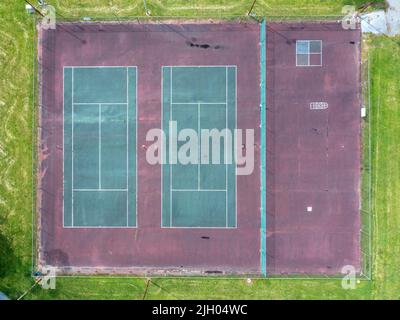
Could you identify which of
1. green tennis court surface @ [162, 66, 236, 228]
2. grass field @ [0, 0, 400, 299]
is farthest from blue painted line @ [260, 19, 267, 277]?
green tennis court surface @ [162, 66, 236, 228]

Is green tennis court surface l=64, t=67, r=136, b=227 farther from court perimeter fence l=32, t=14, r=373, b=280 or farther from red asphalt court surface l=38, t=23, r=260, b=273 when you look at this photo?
court perimeter fence l=32, t=14, r=373, b=280

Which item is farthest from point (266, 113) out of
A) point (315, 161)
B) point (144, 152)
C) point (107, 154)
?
point (107, 154)

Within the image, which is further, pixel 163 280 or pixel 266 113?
pixel 163 280

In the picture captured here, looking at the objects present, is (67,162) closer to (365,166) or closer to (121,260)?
(121,260)

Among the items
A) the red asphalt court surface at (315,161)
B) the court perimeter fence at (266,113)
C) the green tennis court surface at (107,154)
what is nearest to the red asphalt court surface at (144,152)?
the court perimeter fence at (266,113)

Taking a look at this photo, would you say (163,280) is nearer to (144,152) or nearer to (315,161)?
(144,152)

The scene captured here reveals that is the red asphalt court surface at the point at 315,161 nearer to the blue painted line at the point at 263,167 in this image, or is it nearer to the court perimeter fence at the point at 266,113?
the blue painted line at the point at 263,167
